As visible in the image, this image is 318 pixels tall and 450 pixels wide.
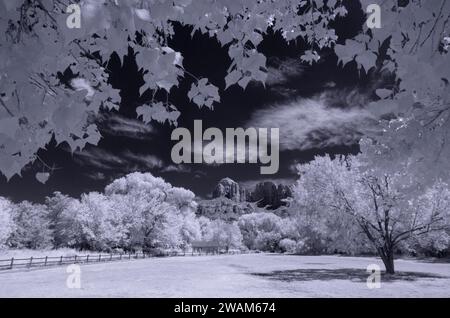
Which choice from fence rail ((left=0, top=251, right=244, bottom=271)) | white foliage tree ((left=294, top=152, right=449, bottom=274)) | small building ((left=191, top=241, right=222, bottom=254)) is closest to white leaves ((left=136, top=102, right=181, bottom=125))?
white foliage tree ((left=294, top=152, right=449, bottom=274))

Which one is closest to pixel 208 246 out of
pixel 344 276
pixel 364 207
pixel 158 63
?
pixel 344 276

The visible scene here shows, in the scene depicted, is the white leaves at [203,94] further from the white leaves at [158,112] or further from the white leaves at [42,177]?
the white leaves at [42,177]

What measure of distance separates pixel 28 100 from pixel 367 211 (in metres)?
25.6

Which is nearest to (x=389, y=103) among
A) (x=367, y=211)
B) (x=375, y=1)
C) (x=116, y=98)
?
(x=375, y=1)

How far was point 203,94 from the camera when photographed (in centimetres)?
431

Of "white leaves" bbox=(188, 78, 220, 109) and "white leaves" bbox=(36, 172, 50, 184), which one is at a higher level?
"white leaves" bbox=(188, 78, 220, 109)

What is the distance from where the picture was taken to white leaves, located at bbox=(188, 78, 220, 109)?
4178mm

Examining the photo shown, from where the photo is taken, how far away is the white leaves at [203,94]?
4178 millimetres

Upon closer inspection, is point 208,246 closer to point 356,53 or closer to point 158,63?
point 356,53

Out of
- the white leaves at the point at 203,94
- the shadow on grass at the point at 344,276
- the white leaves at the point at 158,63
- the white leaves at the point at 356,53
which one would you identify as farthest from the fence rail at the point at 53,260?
the white leaves at the point at 356,53

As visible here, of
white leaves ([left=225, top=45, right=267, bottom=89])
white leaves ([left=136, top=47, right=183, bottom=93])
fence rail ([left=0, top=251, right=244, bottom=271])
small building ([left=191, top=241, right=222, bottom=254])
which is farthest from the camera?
small building ([left=191, top=241, right=222, bottom=254])

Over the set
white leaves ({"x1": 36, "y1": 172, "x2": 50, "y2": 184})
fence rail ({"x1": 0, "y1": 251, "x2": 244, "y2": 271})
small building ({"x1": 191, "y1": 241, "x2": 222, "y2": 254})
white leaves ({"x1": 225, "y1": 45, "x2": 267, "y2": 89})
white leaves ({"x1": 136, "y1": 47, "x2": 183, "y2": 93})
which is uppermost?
white leaves ({"x1": 225, "y1": 45, "x2": 267, "y2": 89})

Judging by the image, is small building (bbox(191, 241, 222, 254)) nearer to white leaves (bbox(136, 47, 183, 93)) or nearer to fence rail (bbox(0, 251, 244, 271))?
fence rail (bbox(0, 251, 244, 271))
